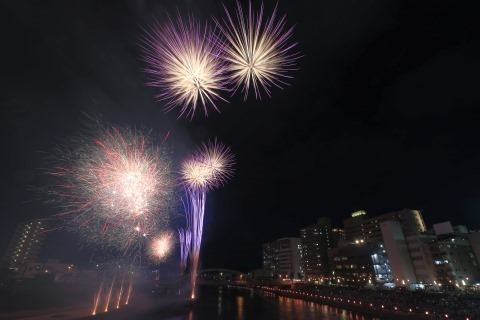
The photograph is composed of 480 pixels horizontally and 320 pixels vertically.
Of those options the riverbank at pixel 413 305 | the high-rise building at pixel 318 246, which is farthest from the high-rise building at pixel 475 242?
the high-rise building at pixel 318 246

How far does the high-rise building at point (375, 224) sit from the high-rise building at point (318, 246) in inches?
563

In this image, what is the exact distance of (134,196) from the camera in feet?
83.8

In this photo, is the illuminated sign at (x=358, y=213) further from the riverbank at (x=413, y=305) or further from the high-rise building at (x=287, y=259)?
the riverbank at (x=413, y=305)

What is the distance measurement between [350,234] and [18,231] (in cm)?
16781

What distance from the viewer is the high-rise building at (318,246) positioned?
130m

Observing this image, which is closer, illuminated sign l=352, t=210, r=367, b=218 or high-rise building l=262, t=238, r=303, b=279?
illuminated sign l=352, t=210, r=367, b=218

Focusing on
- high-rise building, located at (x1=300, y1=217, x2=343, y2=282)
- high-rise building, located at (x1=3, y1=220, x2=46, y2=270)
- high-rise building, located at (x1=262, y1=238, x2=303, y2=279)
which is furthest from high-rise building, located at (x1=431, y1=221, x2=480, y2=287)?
high-rise building, located at (x1=3, y1=220, x2=46, y2=270)

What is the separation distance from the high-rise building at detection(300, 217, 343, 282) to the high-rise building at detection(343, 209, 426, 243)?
14301 mm

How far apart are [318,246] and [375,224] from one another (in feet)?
109

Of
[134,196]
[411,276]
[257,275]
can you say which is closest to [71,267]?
[257,275]

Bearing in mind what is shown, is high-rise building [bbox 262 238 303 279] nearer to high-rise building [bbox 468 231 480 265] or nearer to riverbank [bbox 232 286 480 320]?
high-rise building [bbox 468 231 480 265]

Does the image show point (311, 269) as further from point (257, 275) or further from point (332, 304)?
point (332, 304)

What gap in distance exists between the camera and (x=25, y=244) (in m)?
128

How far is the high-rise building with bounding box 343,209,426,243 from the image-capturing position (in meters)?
103
